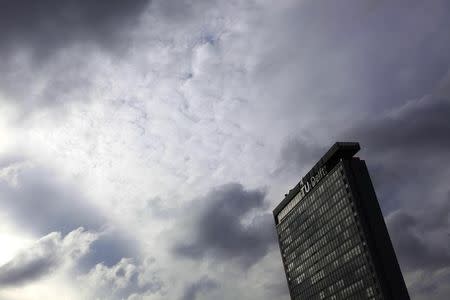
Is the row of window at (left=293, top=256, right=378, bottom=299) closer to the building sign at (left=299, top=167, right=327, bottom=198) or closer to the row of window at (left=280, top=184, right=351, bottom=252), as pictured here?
the row of window at (left=280, top=184, right=351, bottom=252)

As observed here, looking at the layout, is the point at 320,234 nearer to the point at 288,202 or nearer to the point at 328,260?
the point at 328,260

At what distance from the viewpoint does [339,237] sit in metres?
150

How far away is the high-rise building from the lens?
13600cm

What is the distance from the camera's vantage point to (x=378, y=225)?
463 ft

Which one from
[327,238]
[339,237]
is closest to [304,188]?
[327,238]

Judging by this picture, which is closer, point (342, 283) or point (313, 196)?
point (342, 283)

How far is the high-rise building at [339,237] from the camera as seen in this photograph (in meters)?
136

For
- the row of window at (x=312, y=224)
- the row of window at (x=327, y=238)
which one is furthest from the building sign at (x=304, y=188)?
the row of window at (x=327, y=238)

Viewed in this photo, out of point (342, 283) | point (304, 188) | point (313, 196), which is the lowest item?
point (342, 283)

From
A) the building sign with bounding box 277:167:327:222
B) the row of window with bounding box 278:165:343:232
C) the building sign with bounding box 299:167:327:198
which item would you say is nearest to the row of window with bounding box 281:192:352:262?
the row of window with bounding box 278:165:343:232

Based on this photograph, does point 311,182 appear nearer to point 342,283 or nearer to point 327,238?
point 327,238

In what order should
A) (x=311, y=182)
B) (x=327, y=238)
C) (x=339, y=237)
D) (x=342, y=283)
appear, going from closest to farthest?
(x=342, y=283) < (x=339, y=237) < (x=327, y=238) < (x=311, y=182)

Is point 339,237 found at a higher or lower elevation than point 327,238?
lower

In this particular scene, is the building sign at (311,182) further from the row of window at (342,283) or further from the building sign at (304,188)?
the row of window at (342,283)
